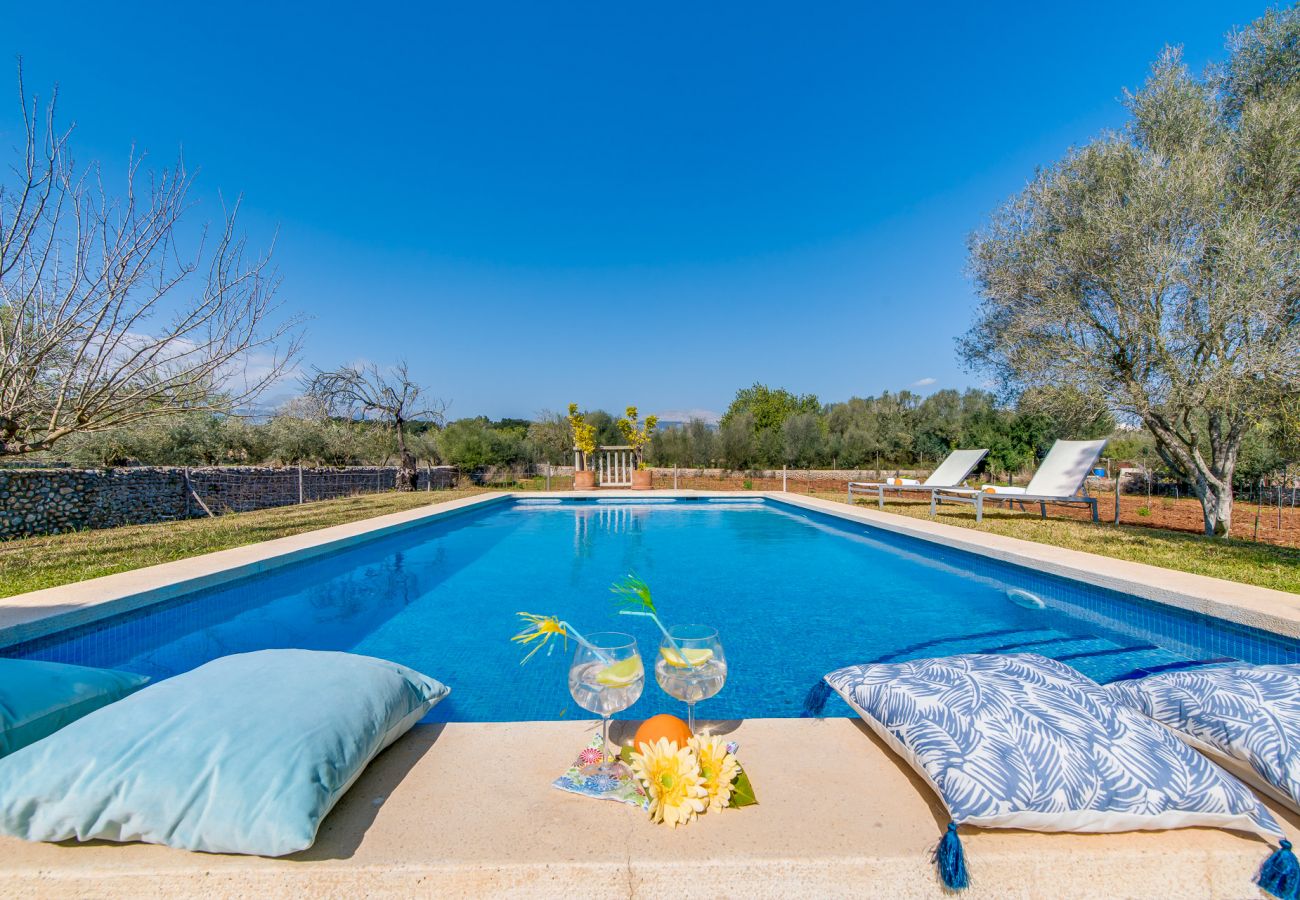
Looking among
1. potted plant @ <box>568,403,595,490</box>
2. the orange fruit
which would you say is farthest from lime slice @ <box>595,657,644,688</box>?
potted plant @ <box>568,403,595,490</box>

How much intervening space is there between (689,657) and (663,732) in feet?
0.57

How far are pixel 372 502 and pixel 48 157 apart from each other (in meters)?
7.79

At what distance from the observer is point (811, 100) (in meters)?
13.5

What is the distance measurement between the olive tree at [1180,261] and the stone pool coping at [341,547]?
3.16 metres

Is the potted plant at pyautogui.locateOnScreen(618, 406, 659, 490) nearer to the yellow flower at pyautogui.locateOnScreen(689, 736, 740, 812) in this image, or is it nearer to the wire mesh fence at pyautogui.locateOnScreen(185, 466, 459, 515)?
the wire mesh fence at pyautogui.locateOnScreen(185, 466, 459, 515)

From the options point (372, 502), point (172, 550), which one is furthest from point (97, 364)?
point (372, 502)

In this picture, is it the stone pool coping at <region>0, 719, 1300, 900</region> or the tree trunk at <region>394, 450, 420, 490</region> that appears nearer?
the stone pool coping at <region>0, 719, 1300, 900</region>

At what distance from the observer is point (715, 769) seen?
1209 millimetres

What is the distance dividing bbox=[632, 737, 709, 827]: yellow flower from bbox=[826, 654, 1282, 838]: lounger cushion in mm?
494

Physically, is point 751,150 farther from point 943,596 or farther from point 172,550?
point 172,550

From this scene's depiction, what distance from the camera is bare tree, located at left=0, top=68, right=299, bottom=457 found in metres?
4.01

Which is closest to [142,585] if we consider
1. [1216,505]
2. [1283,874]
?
[1283,874]

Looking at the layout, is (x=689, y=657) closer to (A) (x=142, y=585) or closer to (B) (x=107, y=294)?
(A) (x=142, y=585)

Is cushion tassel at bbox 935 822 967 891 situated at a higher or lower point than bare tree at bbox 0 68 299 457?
lower
